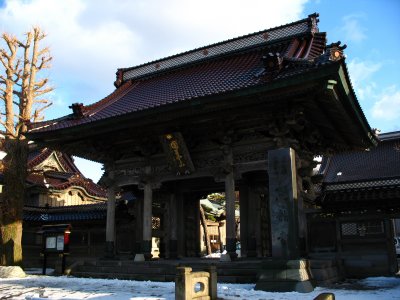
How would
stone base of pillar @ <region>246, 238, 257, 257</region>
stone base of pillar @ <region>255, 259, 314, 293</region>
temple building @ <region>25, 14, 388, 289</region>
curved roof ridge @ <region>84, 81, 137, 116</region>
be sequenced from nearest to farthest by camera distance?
stone base of pillar @ <region>255, 259, 314, 293</region>
temple building @ <region>25, 14, 388, 289</region>
stone base of pillar @ <region>246, 238, 257, 257</region>
curved roof ridge @ <region>84, 81, 137, 116</region>

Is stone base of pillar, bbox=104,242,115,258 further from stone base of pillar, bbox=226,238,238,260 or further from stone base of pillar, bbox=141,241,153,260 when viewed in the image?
stone base of pillar, bbox=226,238,238,260

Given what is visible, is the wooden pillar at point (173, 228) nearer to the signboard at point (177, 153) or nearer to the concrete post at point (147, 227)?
the concrete post at point (147, 227)

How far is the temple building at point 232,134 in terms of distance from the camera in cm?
1196

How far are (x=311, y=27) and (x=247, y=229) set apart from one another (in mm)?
8606

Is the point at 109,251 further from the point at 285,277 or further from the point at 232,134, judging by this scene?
A: the point at 285,277

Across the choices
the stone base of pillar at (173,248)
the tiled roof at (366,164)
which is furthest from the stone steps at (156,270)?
the tiled roof at (366,164)

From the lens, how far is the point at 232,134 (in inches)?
553

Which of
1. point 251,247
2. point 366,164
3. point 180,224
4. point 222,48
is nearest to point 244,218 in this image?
point 251,247

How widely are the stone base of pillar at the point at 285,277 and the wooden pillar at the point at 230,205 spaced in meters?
2.14

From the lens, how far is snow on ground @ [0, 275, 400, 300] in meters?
9.94

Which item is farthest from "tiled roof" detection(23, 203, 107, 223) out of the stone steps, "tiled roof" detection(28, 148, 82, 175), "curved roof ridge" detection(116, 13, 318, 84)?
"curved roof ridge" detection(116, 13, 318, 84)

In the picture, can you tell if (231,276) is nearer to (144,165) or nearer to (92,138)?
(144,165)

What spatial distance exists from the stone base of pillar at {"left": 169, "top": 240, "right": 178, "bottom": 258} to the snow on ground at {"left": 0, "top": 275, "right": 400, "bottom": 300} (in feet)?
14.5

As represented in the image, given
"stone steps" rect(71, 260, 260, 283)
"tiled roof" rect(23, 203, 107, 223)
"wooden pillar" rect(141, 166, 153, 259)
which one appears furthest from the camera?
"tiled roof" rect(23, 203, 107, 223)
